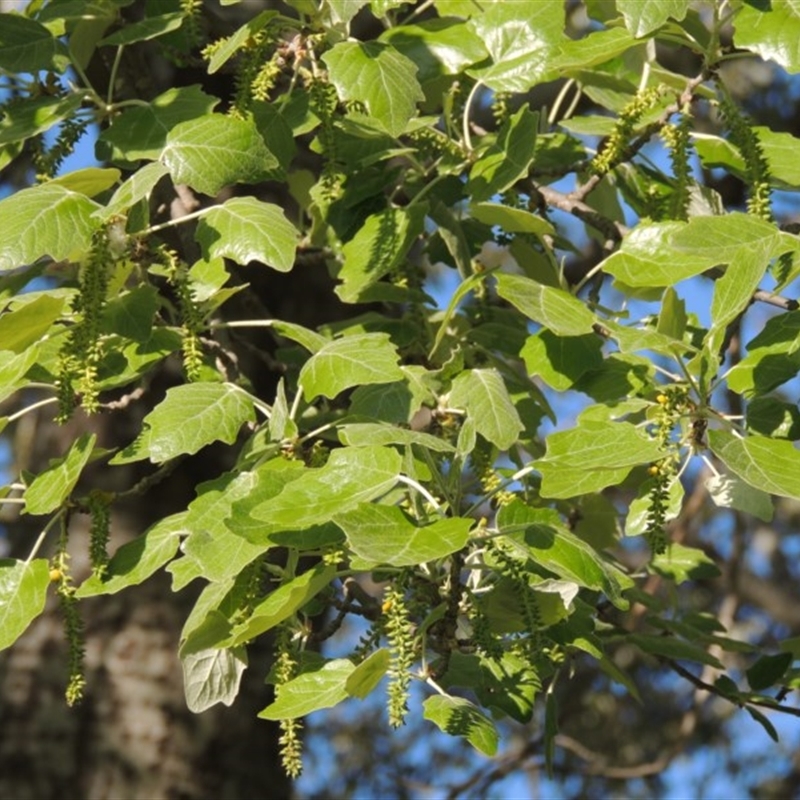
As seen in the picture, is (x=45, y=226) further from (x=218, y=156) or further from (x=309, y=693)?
(x=309, y=693)

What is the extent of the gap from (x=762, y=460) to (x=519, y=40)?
0.66 meters

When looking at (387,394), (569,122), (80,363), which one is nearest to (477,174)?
(569,122)

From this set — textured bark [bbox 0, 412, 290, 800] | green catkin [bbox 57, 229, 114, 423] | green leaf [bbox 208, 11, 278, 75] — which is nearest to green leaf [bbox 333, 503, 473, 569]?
green catkin [bbox 57, 229, 114, 423]

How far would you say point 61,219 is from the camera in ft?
4.86

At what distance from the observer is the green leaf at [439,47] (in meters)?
1.77

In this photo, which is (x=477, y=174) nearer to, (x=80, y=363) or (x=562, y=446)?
(x=562, y=446)

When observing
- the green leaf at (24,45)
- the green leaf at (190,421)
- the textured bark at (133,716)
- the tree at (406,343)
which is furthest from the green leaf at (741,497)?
the textured bark at (133,716)

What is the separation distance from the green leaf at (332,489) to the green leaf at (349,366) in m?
0.14

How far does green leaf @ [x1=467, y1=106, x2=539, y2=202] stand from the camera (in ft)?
5.43

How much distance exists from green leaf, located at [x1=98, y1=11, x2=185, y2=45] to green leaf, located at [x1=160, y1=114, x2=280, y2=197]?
7.1 inches

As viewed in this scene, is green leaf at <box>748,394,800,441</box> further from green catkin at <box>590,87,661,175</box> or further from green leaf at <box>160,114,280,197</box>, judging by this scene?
green leaf at <box>160,114,280,197</box>

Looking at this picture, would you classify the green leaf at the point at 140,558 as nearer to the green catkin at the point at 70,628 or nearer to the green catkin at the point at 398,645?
the green catkin at the point at 70,628

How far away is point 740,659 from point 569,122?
3468 millimetres

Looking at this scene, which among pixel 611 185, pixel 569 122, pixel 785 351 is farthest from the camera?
pixel 611 185
